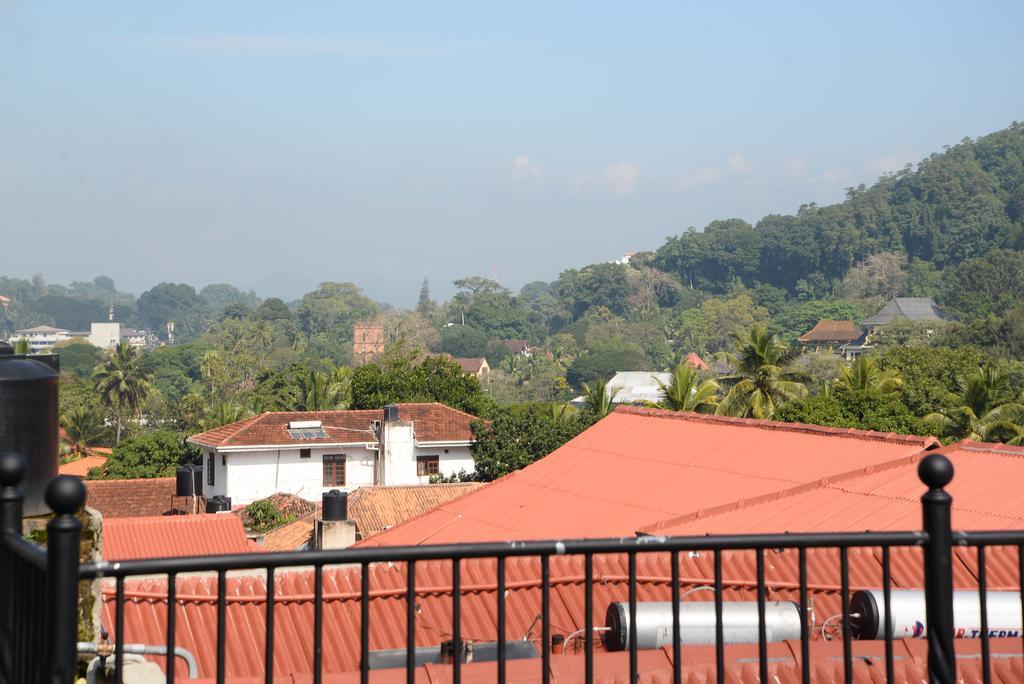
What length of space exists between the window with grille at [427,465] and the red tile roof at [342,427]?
0.89 meters

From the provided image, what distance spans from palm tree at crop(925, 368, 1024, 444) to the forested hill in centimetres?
11891

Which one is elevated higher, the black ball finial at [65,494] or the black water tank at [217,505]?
the black ball finial at [65,494]

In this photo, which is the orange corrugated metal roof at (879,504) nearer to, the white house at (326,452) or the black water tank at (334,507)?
the black water tank at (334,507)

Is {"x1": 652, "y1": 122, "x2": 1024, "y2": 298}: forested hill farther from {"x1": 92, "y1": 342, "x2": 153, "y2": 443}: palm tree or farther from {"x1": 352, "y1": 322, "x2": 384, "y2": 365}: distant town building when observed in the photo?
{"x1": 92, "y1": 342, "x2": 153, "y2": 443}: palm tree

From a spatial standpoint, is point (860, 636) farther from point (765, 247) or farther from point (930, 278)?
point (765, 247)

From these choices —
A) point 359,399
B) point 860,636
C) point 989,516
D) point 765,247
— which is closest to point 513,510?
point 989,516

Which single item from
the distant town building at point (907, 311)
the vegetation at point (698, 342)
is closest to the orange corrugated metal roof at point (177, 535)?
the vegetation at point (698, 342)

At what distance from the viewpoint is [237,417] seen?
5091 centimetres

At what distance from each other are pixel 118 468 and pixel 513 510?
30013 millimetres

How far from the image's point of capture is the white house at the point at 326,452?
4075cm

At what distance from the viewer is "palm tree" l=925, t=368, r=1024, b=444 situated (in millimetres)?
30750

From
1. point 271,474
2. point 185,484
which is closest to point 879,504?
point 185,484

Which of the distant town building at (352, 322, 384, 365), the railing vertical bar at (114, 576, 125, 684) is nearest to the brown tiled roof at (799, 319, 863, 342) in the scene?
the distant town building at (352, 322, 384, 365)

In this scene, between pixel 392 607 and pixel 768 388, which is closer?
pixel 392 607
